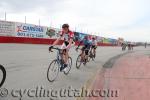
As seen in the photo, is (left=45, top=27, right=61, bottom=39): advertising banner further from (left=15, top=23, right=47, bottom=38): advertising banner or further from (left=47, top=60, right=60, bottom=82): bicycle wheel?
(left=47, top=60, right=60, bottom=82): bicycle wheel

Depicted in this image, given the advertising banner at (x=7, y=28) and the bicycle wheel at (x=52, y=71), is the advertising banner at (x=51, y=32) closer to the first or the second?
the advertising banner at (x=7, y=28)

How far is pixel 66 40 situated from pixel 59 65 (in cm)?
88

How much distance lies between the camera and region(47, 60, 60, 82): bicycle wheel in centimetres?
977

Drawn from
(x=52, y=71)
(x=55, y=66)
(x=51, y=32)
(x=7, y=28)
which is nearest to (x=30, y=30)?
(x=7, y=28)

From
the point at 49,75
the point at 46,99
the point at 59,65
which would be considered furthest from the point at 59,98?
the point at 59,65

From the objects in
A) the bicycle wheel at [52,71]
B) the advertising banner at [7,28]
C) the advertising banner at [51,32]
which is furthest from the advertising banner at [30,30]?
the bicycle wheel at [52,71]

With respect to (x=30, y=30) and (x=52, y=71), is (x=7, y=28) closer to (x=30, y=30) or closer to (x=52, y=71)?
(x=30, y=30)

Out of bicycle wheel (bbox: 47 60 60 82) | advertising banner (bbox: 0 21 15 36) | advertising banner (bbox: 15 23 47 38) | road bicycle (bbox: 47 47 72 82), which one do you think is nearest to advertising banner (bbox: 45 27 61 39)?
advertising banner (bbox: 15 23 47 38)

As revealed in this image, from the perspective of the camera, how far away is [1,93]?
296 inches

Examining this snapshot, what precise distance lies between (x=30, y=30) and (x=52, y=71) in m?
22.5

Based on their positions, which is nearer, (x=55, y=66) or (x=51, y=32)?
(x=55, y=66)

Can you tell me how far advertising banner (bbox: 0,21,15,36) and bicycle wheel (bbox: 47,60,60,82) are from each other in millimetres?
17941

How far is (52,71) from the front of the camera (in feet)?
32.7

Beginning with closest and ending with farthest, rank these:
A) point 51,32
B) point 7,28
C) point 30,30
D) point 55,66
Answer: point 55,66, point 7,28, point 30,30, point 51,32
